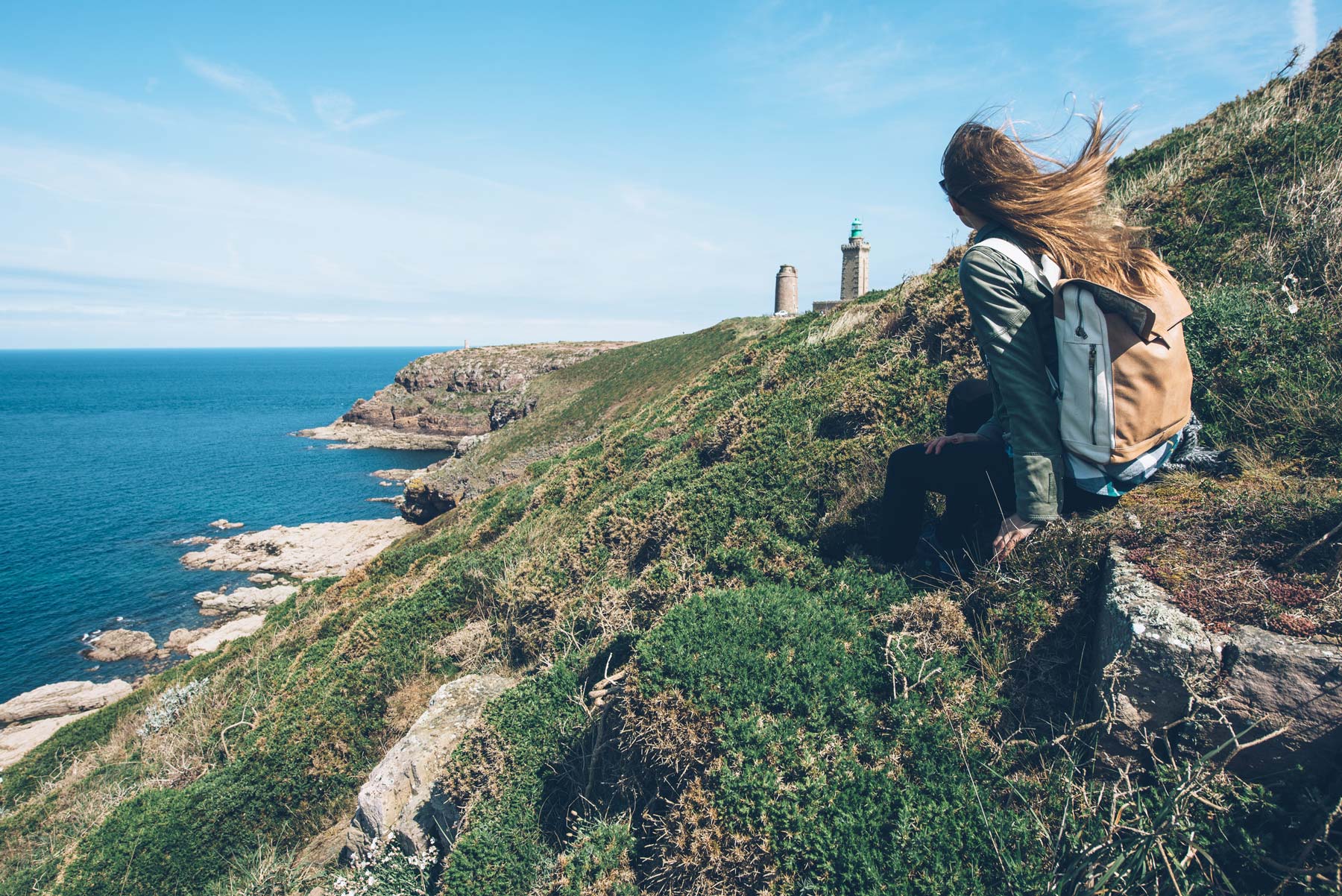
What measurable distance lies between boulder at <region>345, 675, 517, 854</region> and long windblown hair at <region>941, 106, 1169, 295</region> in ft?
21.2

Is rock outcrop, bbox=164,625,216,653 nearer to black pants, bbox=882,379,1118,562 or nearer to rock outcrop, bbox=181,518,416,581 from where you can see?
rock outcrop, bbox=181,518,416,581

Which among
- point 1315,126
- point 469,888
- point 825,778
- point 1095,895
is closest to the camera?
point 1095,895

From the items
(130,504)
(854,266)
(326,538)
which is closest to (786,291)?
(854,266)

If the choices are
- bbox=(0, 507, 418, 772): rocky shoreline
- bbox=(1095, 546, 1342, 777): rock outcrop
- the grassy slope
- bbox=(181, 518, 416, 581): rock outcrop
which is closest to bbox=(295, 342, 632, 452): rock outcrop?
bbox=(181, 518, 416, 581): rock outcrop

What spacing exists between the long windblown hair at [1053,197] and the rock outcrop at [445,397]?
72.7m

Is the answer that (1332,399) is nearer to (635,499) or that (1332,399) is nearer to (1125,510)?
(1125,510)

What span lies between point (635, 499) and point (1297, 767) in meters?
7.16

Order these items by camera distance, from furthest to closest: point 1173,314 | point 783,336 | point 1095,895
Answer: point 783,336
point 1173,314
point 1095,895

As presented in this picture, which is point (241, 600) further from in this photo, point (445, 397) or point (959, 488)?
point (445, 397)

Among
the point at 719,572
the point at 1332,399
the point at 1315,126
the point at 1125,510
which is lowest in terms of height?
the point at 719,572

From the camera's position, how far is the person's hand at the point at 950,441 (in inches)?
160

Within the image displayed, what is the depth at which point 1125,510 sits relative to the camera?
13.3 feet

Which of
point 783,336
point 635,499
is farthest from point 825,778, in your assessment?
point 783,336

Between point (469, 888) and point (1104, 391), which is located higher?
point (1104, 391)
